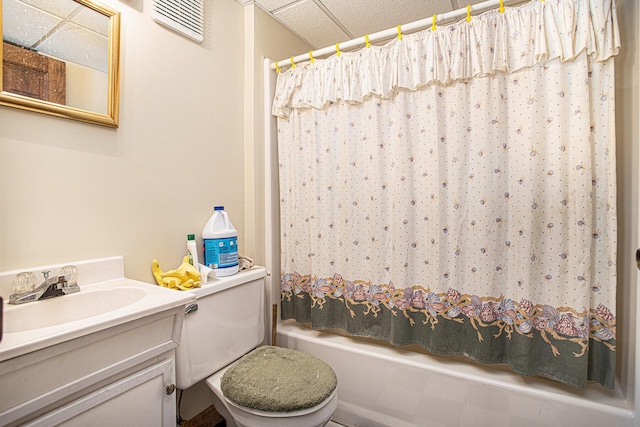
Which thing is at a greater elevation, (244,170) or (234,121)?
(234,121)

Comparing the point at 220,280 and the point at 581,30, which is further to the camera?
the point at 220,280

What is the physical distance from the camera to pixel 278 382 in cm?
117

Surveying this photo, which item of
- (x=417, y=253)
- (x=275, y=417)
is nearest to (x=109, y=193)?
(x=275, y=417)

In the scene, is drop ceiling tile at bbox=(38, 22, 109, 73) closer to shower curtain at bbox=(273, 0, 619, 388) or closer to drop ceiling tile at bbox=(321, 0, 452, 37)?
shower curtain at bbox=(273, 0, 619, 388)

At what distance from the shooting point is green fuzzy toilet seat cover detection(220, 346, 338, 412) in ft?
3.55

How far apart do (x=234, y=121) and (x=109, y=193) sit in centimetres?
78

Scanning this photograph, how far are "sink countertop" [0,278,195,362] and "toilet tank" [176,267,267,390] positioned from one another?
0.71 ft

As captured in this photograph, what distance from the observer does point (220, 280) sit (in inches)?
54.7

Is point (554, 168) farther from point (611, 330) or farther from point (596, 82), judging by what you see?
point (611, 330)

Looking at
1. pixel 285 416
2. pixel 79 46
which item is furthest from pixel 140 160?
A: pixel 285 416

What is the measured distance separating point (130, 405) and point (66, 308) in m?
0.38

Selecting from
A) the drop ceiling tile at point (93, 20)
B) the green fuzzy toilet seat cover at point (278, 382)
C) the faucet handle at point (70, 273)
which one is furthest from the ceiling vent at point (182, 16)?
the green fuzzy toilet seat cover at point (278, 382)

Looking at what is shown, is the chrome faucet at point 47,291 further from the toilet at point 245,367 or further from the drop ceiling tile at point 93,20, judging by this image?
the drop ceiling tile at point 93,20

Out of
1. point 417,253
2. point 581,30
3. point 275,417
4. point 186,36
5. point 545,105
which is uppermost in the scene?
point 186,36
